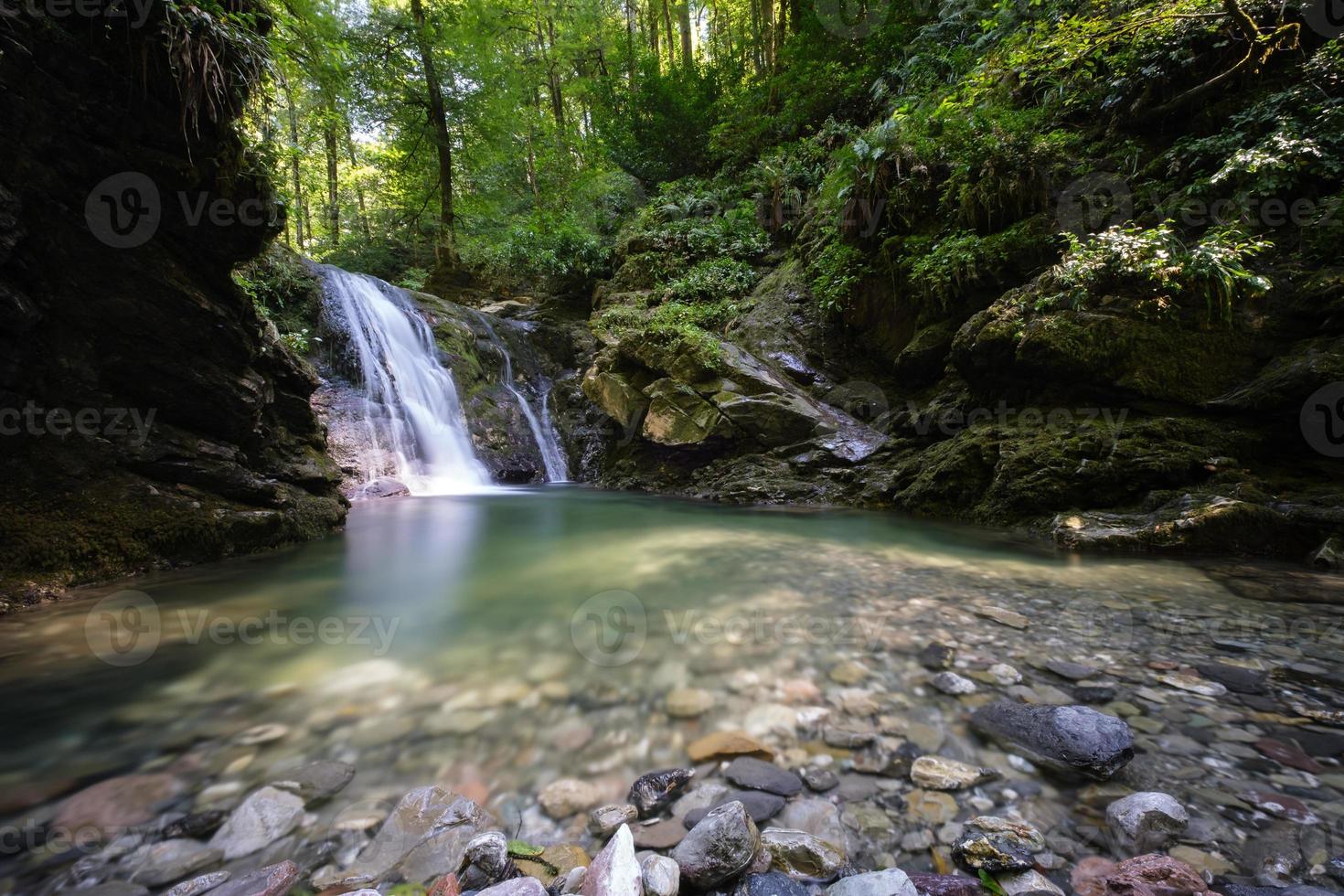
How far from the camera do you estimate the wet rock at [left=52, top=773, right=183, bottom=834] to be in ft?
4.78

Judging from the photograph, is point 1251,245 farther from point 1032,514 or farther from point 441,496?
point 441,496

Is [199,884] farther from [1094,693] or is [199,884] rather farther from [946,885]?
[1094,693]

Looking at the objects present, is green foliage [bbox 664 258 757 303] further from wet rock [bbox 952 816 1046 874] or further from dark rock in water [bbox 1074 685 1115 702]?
wet rock [bbox 952 816 1046 874]

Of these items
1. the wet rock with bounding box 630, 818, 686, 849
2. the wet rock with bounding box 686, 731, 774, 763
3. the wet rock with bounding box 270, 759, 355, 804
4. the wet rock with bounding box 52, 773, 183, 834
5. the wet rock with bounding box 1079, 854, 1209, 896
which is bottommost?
the wet rock with bounding box 630, 818, 686, 849

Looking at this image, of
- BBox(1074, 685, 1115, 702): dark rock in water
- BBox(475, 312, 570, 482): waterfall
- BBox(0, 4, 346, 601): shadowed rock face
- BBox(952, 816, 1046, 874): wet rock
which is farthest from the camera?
BBox(475, 312, 570, 482): waterfall

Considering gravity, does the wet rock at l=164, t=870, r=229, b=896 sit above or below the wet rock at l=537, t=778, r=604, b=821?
above

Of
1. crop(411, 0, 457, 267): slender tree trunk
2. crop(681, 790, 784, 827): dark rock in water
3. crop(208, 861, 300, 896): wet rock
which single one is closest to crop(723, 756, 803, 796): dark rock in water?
crop(681, 790, 784, 827): dark rock in water

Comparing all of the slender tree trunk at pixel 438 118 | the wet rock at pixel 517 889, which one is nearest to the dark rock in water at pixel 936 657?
the wet rock at pixel 517 889

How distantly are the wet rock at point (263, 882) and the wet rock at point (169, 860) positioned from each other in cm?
16

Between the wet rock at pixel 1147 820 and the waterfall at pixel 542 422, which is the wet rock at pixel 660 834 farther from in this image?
the waterfall at pixel 542 422

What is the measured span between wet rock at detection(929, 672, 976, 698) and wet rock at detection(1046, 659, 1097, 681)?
1.35 ft

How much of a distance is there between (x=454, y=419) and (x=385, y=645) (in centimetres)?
895

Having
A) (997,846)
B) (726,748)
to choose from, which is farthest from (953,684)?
(726,748)

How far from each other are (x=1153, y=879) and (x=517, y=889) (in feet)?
4.72
